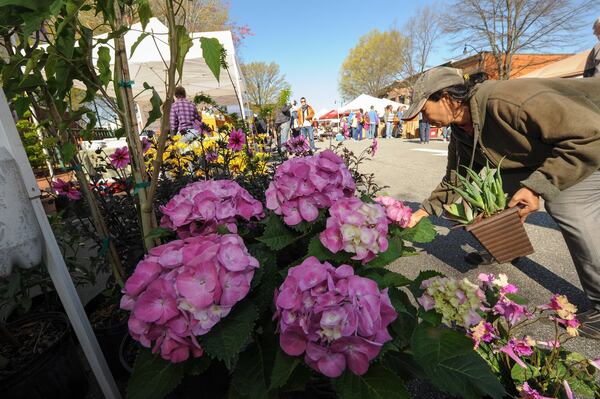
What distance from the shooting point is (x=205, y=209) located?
34.9 inches

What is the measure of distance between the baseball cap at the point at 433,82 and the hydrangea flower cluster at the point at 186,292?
1592 mm

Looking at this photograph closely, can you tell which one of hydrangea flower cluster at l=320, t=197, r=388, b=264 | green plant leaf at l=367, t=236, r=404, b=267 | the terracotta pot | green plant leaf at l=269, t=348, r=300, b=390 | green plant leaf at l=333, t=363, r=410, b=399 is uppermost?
hydrangea flower cluster at l=320, t=197, r=388, b=264

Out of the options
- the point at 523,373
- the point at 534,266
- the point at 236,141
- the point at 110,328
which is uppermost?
the point at 236,141

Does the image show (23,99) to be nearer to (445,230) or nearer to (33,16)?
(33,16)

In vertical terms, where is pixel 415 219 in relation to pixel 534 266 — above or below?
above

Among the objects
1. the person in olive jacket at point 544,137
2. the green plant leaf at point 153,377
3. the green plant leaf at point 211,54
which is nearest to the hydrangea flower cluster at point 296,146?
the person in olive jacket at point 544,137

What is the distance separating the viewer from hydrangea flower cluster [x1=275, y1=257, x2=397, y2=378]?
0.56 m

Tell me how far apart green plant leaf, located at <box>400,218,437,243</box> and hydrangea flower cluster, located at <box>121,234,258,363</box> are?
0.53m

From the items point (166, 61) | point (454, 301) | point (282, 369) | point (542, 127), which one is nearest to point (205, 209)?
point (282, 369)

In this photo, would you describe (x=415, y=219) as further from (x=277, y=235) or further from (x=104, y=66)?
(x=104, y=66)

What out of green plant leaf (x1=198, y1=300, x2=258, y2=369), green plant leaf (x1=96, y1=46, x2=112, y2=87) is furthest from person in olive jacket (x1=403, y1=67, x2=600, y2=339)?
green plant leaf (x1=96, y1=46, x2=112, y2=87)

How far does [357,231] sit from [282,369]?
13.7 inches

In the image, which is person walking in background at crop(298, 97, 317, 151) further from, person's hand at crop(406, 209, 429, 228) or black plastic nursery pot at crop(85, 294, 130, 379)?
black plastic nursery pot at crop(85, 294, 130, 379)

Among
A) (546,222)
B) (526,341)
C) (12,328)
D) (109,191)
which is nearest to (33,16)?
(109,191)
